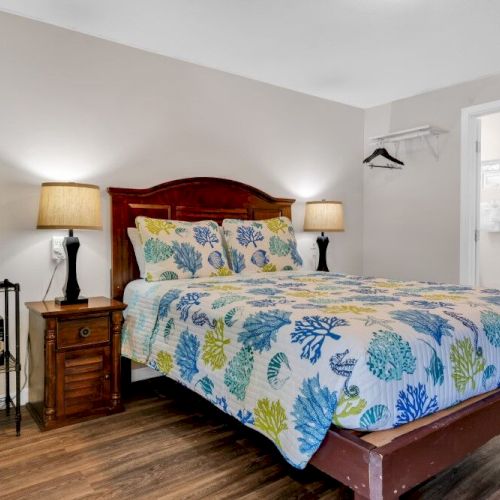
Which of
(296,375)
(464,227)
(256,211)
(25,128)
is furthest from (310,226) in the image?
(296,375)

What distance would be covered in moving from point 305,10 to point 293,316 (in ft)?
6.15

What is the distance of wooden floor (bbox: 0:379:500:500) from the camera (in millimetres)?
1716

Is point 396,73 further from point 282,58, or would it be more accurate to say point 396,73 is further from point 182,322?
point 182,322

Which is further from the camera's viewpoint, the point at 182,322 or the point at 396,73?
the point at 396,73

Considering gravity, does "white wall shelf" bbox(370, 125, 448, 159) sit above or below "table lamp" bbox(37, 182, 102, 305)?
above

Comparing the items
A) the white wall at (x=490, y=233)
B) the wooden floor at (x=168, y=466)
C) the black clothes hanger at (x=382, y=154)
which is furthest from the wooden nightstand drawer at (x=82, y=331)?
the white wall at (x=490, y=233)

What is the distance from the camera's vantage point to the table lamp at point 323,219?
12.6ft

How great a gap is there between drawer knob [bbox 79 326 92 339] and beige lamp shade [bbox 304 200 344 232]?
212 cm

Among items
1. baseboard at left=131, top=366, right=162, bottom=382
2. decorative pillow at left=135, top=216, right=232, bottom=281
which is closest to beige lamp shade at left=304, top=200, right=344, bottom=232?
decorative pillow at left=135, top=216, right=232, bottom=281

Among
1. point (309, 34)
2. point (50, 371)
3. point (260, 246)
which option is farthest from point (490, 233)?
point (50, 371)

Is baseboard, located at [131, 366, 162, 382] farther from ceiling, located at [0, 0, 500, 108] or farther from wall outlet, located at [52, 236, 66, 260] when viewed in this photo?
ceiling, located at [0, 0, 500, 108]

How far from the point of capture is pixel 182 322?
2141 mm

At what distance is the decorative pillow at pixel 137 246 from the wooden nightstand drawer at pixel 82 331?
0.52m

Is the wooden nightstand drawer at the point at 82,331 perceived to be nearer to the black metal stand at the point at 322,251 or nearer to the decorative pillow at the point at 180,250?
the decorative pillow at the point at 180,250
